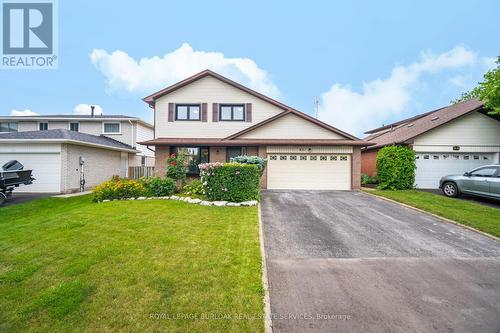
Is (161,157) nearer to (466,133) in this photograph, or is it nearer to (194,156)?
(194,156)

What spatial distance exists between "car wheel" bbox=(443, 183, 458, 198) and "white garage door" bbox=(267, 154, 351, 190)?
4557 millimetres

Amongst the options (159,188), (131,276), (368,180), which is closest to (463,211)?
(368,180)

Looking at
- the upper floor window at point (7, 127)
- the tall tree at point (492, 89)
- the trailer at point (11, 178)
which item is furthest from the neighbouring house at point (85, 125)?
the tall tree at point (492, 89)

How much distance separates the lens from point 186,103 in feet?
50.2

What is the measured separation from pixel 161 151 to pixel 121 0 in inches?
418

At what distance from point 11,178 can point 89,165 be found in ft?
14.4

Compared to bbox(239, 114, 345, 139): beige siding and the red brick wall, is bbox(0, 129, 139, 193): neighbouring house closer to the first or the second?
bbox(239, 114, 345, 139): beige siding

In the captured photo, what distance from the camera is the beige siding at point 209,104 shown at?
49.4 feet

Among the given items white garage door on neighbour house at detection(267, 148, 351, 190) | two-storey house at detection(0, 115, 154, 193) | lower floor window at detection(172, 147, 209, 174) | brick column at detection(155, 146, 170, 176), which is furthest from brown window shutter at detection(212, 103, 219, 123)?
two-storey house at detection(0, 115, 154, 193)

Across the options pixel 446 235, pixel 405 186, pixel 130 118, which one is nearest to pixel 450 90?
pixel 405 186

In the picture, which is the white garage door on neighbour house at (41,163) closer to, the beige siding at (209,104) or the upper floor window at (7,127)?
the beige siding at (209,104)

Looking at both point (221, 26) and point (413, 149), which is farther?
point (221, 26)

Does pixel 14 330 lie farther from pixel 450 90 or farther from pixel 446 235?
pixel 450 90

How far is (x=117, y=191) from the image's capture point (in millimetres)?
10484
